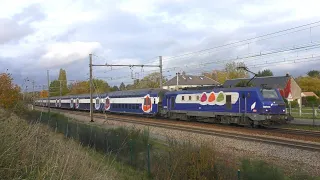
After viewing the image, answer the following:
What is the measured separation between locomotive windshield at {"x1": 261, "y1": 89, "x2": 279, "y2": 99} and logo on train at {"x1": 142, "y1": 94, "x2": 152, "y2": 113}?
55.3ft

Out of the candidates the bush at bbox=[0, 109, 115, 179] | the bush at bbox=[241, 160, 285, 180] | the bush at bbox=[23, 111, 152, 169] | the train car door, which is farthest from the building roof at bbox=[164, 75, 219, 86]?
the bush at bbox=[0, 109, 115, 179]

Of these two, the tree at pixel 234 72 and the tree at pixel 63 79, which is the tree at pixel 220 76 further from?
the tree at pixel 63 79

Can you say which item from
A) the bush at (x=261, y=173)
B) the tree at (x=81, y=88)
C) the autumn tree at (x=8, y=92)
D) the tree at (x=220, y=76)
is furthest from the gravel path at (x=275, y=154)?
the tree at (x=81, y=88)

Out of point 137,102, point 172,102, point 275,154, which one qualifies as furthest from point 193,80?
point 275,154

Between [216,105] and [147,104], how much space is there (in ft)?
45.1

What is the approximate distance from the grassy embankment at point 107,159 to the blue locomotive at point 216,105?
1169 cm

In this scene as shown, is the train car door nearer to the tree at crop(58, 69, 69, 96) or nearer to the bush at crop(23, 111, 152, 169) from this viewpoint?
the bush at crop(23, 111, 152, 169)

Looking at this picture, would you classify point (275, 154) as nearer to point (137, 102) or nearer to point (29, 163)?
point (29, 163)

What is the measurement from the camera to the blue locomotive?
2353cm

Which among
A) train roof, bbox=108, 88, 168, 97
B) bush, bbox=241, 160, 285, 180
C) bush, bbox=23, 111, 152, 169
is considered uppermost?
train roof, bbox=108, 88, 168, 97

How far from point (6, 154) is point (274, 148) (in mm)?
12888

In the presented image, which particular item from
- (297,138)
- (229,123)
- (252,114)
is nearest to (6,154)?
(297,138)

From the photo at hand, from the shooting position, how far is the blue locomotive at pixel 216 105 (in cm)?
2353

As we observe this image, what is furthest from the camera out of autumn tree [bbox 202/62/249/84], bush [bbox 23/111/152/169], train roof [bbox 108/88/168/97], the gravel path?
autumn tree [bbox 202/62/249/84]
